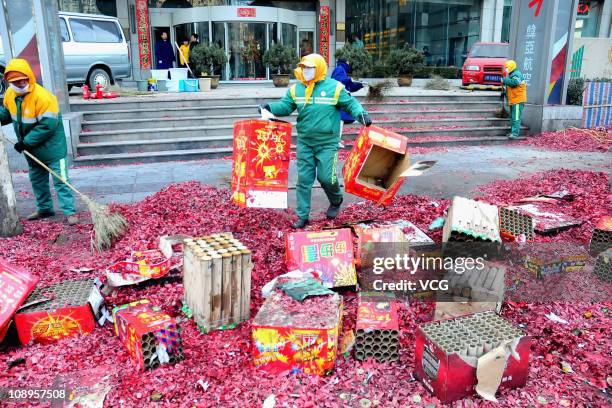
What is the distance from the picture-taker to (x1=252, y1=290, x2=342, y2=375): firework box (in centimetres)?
299

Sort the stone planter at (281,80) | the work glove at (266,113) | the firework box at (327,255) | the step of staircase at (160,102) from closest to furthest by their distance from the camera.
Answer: the firework box at (327,255)
the work glove at (266,113)
the step of staircase at (160,102)
the stone planter at (281,80)

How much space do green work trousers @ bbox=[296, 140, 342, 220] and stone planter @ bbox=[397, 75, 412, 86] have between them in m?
14.5

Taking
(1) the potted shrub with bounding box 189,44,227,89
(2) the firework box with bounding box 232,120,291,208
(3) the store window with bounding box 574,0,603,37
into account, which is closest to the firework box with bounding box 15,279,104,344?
(2) the firework box with bounding box 232,120,291,208

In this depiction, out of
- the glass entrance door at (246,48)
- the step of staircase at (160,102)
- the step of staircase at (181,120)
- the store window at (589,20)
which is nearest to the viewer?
the step of staircase at (181,120)

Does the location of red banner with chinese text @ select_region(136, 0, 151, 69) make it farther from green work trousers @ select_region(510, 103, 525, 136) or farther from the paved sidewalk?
green work trousers @ select_region(510, 103, 525, 136)

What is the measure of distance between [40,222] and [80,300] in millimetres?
2873

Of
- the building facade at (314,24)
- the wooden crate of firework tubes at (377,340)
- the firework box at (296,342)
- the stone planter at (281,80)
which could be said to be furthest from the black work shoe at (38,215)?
the stone planter at (281,80)

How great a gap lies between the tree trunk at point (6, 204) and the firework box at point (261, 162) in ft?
7.94

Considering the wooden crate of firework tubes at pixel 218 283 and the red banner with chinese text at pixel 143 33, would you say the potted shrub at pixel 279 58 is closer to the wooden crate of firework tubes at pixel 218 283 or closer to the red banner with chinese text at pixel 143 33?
the red banner with chinese text at pixel 143 33

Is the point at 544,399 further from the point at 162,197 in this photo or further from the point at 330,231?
the point at 162,197

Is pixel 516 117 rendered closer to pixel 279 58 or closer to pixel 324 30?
pixel 279 58

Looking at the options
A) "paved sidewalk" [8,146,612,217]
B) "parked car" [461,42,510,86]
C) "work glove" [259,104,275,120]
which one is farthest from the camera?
"parked car" [461,42,510,86]

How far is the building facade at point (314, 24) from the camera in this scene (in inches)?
760

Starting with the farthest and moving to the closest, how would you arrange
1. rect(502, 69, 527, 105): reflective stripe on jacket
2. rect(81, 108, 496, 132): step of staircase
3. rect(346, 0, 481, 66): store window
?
rect(346, 0, 481, 66): store window
rect(502, 69, 527, 105): reflective stripe on jacket
rect(81, 108, 496, 132): step of staircase
